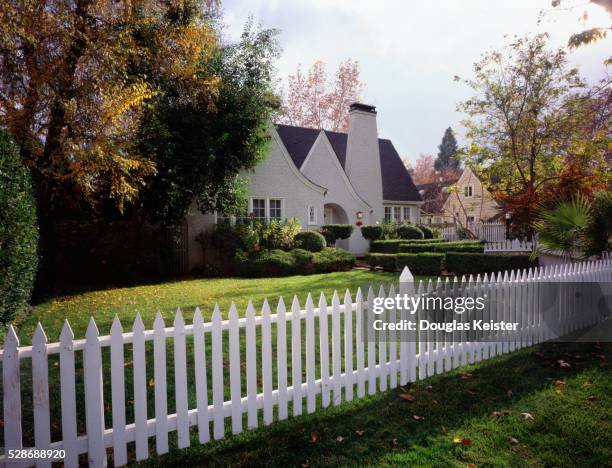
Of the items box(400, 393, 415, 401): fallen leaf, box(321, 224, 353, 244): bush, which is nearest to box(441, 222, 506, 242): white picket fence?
box(321, 224, 353, 244): bush

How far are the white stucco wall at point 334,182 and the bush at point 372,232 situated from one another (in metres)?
1.05

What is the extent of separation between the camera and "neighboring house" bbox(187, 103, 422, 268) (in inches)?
754

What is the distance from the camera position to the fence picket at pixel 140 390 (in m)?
2.98

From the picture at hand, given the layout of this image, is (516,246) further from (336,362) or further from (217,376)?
(217,376)

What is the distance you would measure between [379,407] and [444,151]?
68867mm

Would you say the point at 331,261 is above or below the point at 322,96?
below

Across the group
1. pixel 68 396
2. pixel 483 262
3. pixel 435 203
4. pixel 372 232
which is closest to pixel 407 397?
pixel 68 396

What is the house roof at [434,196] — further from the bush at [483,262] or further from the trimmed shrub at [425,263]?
the trimmed shrub at [425,263]

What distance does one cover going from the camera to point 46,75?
9602mm

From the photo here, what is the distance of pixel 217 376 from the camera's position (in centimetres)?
333

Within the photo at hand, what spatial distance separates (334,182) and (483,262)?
1156 cm

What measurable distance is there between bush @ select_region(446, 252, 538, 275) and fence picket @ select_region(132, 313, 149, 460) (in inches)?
496

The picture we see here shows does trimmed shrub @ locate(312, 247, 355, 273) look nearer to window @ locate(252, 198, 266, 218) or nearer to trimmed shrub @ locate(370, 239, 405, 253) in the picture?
trimmed shrub @ locate(370, 239, 405, 253)

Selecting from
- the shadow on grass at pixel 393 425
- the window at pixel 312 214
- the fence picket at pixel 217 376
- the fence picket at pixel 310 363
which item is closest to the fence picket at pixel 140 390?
the shadow on grass at pixel 393 425
